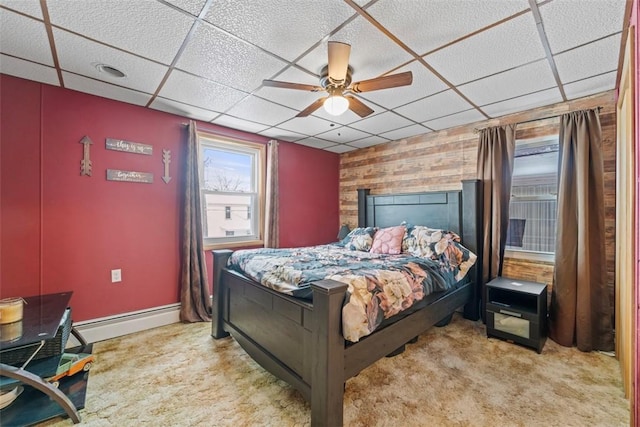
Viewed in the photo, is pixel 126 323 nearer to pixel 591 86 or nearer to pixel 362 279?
pixel 362 279

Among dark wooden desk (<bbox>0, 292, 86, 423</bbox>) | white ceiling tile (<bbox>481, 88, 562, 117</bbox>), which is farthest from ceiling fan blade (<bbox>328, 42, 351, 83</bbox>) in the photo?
dark wooden desk (<bbox>0, 292, 86, 423</bbox>)

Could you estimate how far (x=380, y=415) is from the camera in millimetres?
1688

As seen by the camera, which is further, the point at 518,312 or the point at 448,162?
the point at 448,162

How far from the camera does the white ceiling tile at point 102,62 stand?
1.88 meters

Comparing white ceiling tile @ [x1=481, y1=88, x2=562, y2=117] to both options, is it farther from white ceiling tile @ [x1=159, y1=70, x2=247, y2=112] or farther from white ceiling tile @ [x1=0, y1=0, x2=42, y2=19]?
white ceiling tile @ [x1=0, y1=0, x2=42, y2=19]

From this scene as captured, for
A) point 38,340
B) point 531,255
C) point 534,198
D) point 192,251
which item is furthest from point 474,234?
point 38,340

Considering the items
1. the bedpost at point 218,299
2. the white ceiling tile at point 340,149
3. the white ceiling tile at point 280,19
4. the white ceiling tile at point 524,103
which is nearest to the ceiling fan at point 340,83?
the white ceiling tile at point 280,19

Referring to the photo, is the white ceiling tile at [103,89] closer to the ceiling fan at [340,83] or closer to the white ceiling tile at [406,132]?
the ceiling fan at [340,83]

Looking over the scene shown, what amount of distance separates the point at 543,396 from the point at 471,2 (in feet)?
8.45

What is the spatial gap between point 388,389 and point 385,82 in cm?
219

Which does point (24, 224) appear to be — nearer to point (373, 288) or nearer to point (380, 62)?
point (373, 288)

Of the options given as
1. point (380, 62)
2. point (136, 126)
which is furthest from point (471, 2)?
point (136, 126)

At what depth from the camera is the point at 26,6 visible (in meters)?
1.54

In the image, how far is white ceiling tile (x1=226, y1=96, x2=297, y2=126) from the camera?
284cm
